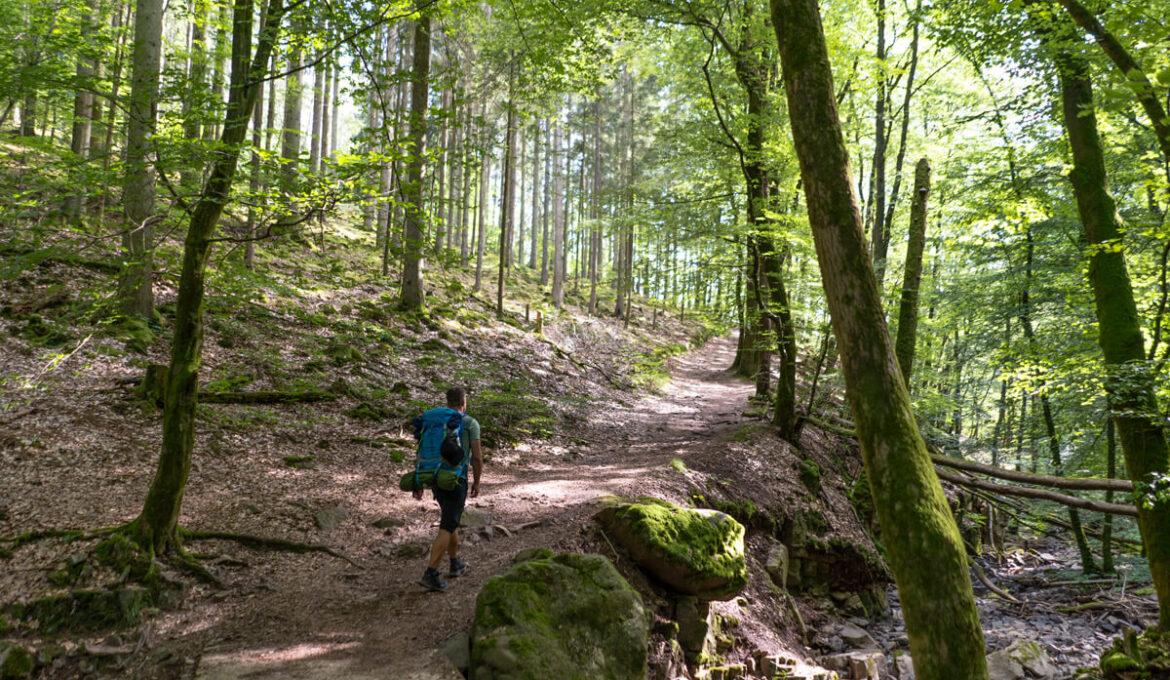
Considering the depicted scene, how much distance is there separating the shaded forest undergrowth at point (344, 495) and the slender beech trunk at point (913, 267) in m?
1.50

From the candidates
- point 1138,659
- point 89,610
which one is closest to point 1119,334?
point 1138,659

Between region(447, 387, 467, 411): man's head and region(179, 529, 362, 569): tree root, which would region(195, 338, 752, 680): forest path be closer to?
region(179, 529, 362, 569): tree root

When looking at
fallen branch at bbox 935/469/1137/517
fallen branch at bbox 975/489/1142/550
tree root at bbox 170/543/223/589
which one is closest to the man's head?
tree root at bbox 170/543/223/589

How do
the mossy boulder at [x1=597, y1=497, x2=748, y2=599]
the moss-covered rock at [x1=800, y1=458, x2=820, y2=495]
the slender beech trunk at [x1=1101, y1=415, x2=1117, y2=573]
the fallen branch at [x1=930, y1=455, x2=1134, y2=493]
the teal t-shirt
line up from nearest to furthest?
1. the teal t-shirt
2. the mossy boulder at [x1=597, y1=497, x2=748, y2=599]
3. the fallen branch at [x1=930, y1=455, x2=1134, y2=493]
4. the moss-covered rock at [x1=800, y1=458, x2=820, y2=495]
5. the slender beech trunk at [x1=1101, y1=415, x2=1117, y2=573]

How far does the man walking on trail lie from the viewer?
4.82 metres

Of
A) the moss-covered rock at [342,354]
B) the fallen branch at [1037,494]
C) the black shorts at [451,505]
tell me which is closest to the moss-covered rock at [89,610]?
the black shorts at [451,505]

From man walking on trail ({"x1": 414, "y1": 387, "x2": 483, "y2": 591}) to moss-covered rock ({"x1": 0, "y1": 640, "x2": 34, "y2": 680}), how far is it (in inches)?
97.9

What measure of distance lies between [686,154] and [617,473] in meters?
8.47

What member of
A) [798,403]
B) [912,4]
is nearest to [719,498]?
[798,403]

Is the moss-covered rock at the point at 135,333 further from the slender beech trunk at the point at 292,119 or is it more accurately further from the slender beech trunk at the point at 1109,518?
the slender beech trunk at the point at 1109,518

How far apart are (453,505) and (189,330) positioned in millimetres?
2717

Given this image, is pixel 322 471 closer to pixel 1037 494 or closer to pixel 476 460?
pixel 476 460

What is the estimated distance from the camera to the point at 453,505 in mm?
4863

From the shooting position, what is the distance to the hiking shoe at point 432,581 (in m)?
4.80
